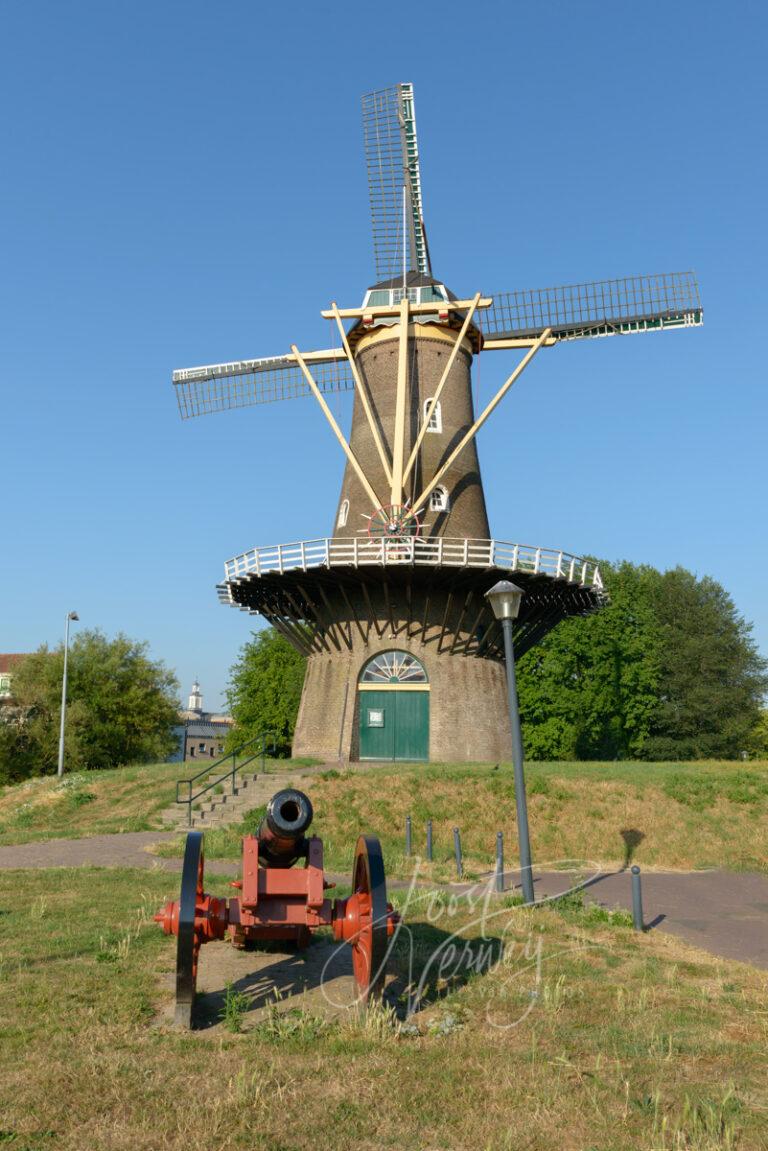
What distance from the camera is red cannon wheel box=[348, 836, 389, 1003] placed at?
6574 mm

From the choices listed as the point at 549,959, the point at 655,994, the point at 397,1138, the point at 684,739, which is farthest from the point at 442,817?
the point at 684,739

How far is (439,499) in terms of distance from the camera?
27469 mm

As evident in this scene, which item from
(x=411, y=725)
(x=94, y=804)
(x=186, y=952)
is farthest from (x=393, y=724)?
(x=186, y=952)

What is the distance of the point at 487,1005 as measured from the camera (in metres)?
7.05

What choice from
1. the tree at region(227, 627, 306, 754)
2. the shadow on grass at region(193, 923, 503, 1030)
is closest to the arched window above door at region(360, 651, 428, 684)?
the shadow on grass at region(193, 923, 503, 1030)

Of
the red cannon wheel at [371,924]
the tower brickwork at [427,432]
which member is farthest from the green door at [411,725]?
the red cannon wheel at [371,924]

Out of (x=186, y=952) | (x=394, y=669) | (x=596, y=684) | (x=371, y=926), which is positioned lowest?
(x=186, y=952)

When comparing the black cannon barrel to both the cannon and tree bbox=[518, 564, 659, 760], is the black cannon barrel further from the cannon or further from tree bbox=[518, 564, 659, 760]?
tree bbox=[518, 564, 659, 760]

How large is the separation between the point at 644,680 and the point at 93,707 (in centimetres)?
3031

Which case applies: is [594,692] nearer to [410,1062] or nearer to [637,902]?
[637,902]

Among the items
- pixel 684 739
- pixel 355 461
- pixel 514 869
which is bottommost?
pixel 514 869

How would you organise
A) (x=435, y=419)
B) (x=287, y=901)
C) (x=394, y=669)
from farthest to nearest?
(x=435, y=419), (x=394, y=669), (x=287, y=901)

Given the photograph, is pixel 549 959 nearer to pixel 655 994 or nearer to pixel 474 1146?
pixel 655 994

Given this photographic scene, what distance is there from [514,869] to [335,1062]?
11.5 m
